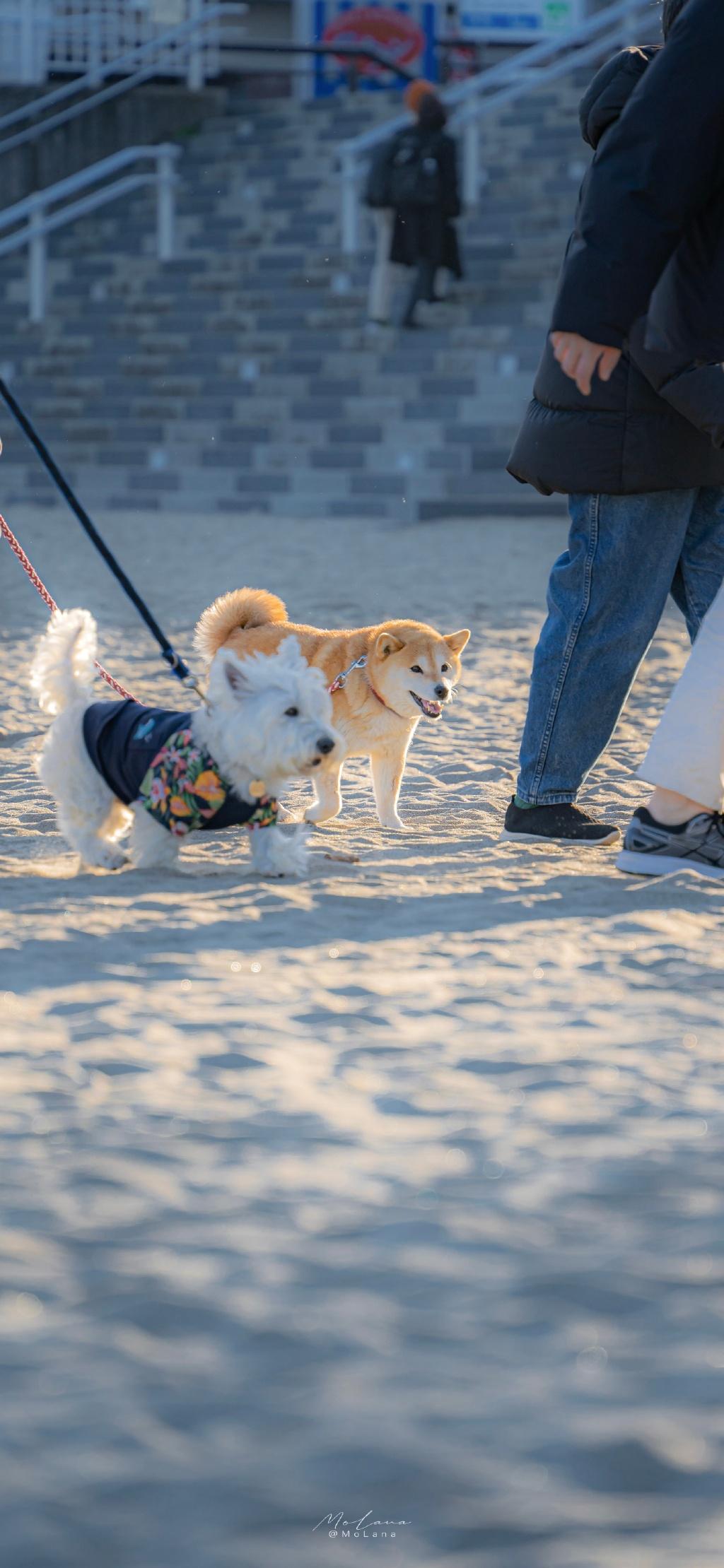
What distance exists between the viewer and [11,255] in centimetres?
1978

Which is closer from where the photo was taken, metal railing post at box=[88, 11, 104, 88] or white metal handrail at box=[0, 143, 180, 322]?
white metal handrail at box=[0, 143, 180, 322]

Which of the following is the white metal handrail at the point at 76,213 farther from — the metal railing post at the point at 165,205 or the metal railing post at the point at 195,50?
the metal railing post at the point at 195,50

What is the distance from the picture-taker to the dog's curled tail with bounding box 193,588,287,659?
467 cm

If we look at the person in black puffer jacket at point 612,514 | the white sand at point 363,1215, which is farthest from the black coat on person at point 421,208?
the white sand at point 363,1215

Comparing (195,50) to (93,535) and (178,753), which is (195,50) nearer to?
(93,535)

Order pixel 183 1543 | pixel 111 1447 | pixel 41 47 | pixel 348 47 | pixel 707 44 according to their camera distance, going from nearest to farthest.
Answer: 1. pixel 183 1543
2. pixel 111 1447
3. pixel 707 44
4. pixel 348 47
5. pixel 41 47

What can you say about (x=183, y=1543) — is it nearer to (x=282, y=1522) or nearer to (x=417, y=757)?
(x=282, y=1522)

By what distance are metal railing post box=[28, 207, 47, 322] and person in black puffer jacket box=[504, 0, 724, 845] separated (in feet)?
48.8

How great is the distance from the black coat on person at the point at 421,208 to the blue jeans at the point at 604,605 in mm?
11529

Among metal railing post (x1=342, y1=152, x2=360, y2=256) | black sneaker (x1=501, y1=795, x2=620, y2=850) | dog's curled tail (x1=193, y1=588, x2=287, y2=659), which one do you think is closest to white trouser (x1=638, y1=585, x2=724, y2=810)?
black sneaker (x1=501, y1=795, x2=620, y2=850)

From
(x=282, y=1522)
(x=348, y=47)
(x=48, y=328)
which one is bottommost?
(x=282, y=1522)

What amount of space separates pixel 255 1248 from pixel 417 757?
4.02m

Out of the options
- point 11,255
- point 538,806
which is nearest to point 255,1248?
point 538,806

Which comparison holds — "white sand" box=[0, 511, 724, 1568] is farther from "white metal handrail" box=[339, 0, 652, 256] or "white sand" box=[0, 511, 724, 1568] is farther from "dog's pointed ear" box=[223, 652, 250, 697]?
"white metal handrail" box=[339, 0, 652, 256]
